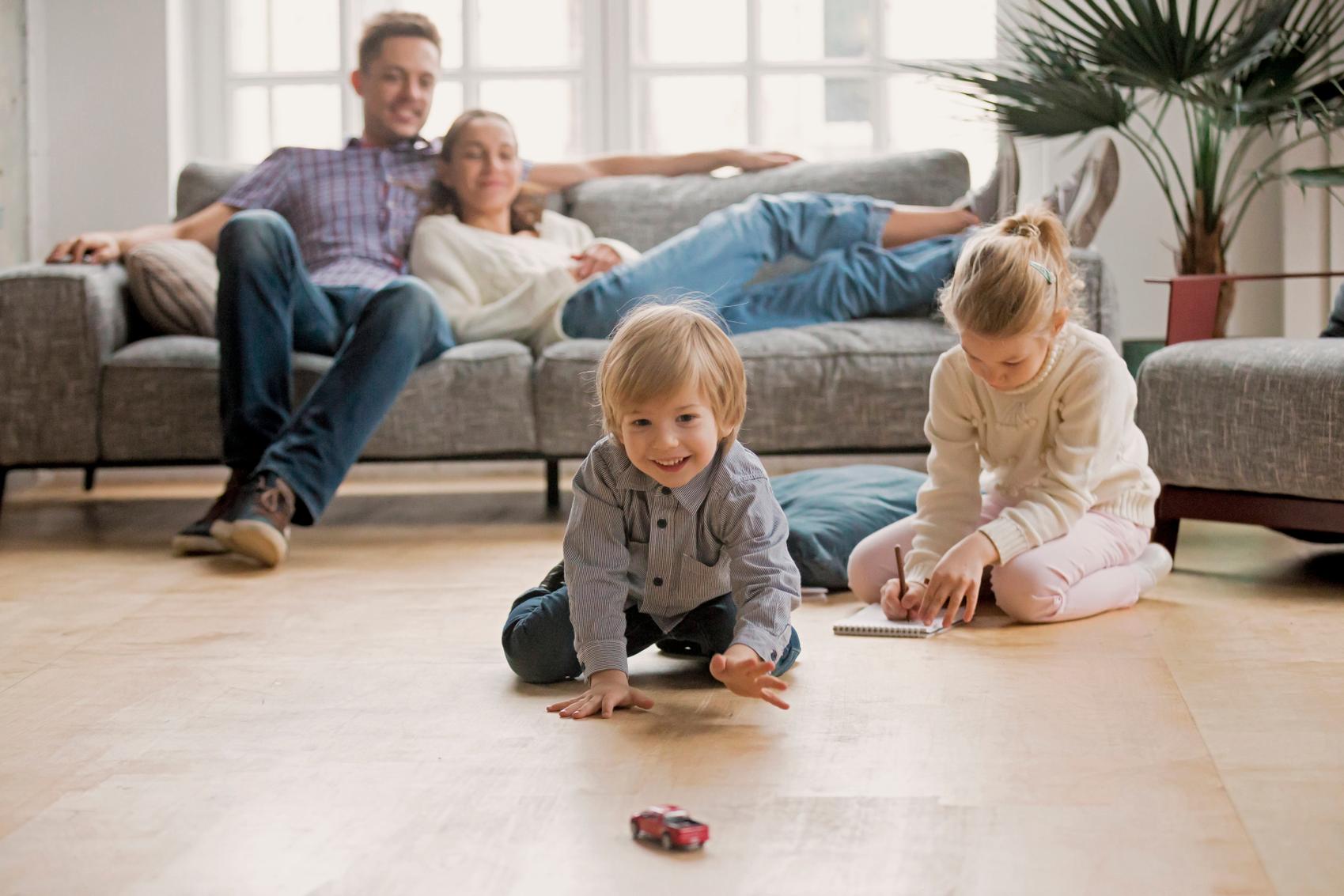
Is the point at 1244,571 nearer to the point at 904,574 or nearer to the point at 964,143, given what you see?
the point at 904,574

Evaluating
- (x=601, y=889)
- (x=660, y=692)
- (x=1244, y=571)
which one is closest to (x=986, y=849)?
(x=601, y=889)

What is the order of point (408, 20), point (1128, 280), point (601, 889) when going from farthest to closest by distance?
point (1128, 280) → point (408, 20) → point (601, 889)

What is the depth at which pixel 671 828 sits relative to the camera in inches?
42.9

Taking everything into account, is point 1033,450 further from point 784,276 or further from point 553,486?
point 553,486

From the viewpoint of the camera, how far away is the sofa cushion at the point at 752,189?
10.9 ft

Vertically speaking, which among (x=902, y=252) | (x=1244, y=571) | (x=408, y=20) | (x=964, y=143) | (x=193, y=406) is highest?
(x=408, y=20)

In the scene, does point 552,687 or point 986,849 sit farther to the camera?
point 552,687

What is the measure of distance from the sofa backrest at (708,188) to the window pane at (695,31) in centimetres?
73

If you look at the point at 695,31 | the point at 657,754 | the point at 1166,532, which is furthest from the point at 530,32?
the point at 657,754

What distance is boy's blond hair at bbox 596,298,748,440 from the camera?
1.47 m

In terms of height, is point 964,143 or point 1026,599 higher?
point 964,143

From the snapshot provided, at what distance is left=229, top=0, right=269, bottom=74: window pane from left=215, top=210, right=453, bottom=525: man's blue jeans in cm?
150

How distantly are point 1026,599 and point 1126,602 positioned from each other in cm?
20

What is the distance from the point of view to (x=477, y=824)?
1.16 meters
